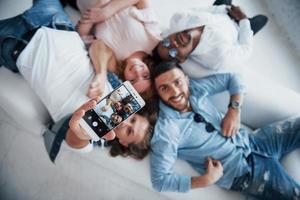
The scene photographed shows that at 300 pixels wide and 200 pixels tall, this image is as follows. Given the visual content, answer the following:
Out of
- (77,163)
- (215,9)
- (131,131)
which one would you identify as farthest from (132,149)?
(215,9)

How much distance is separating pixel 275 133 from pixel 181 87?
0.38 meters

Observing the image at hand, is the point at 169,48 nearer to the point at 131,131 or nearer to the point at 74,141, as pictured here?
the point at 131,131

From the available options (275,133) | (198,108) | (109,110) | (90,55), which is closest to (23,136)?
(90,55)

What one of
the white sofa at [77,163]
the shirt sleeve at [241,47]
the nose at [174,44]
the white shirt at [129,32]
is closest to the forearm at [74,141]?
the white sofa at [77,163]

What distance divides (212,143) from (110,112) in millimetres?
424

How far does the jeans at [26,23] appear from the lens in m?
1.09

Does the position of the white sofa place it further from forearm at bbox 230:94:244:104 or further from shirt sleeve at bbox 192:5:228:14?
shirt sleeve at bbox 192:5:228:14

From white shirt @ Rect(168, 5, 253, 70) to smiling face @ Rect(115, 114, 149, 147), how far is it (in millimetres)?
347

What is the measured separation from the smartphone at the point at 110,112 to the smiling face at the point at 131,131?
144 millimetres

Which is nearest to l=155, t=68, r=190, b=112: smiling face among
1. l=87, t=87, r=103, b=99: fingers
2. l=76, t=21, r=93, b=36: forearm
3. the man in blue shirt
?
the man in blue shirt

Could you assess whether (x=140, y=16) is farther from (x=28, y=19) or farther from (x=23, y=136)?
(x=23, y=136)

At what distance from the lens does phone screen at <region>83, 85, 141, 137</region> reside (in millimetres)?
910

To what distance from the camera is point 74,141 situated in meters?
1.04

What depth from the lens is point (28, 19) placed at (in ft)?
3.71
